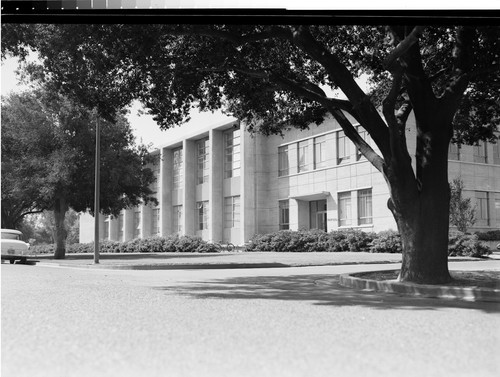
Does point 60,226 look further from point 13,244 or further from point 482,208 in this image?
point 482,208

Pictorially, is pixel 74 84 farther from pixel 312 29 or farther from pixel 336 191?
pixel 336 191

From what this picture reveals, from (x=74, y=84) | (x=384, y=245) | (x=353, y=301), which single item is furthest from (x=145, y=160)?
(x=353, y=301)

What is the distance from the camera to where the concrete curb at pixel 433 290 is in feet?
39.3

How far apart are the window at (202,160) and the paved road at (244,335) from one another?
145 ft

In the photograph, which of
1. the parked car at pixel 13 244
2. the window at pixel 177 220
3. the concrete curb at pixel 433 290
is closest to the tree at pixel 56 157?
the parked car at pixel 13 244

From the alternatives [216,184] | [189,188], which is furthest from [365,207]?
[189,188]

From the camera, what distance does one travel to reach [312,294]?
Result: 1280 cm

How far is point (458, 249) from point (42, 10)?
2669 centimetres

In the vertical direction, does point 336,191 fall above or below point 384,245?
above

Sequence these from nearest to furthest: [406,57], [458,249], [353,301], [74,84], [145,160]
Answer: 1. [353,301]
2. [406,57]
3. [74,84]
4. [458,249]
5. [145,160]

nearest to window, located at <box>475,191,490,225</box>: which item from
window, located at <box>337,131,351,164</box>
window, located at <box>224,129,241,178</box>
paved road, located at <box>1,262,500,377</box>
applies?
window, located at <box>337,131,351,164</box>

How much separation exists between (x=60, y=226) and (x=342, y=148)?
20.5 m

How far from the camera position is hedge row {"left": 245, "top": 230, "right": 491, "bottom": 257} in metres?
30.7

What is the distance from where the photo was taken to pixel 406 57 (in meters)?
14.5
